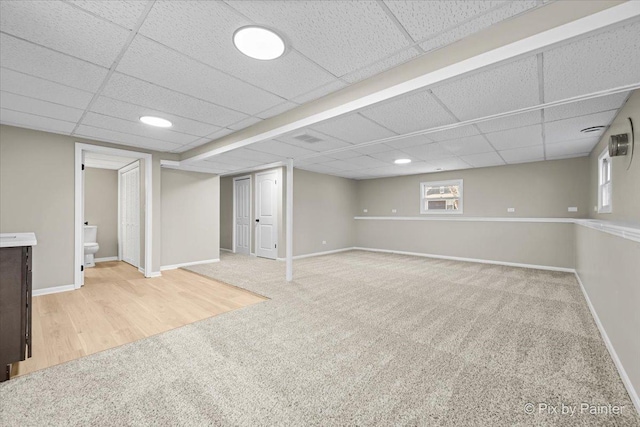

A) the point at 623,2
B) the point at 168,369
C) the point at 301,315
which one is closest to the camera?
the point at 623,2

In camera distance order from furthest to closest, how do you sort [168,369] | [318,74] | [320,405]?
[318,74], [168,369], [320,405]

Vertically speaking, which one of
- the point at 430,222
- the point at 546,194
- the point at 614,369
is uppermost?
the point at 546,194

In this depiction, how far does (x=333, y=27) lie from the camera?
5.55 ft

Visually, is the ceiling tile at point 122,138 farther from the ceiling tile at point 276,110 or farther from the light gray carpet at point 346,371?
the light gray carpet at point 346,371

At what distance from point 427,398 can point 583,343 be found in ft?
5.91

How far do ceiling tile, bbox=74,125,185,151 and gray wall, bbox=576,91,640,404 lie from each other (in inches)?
218

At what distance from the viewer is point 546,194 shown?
18.0ft

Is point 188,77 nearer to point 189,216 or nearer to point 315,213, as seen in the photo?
point 189,216

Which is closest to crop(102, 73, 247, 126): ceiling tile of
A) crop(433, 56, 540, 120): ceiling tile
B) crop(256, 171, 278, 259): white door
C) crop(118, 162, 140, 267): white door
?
crop(433, 56, 540, 120): ceiling tile

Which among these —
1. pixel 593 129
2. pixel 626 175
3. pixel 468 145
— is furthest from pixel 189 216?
pixel 593 129

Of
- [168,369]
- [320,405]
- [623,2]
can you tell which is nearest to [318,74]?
[623,2]

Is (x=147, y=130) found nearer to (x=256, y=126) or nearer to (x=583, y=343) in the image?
(x=256, y=126)

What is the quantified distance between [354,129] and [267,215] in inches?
160

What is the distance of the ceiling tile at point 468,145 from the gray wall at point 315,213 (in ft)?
11.8
